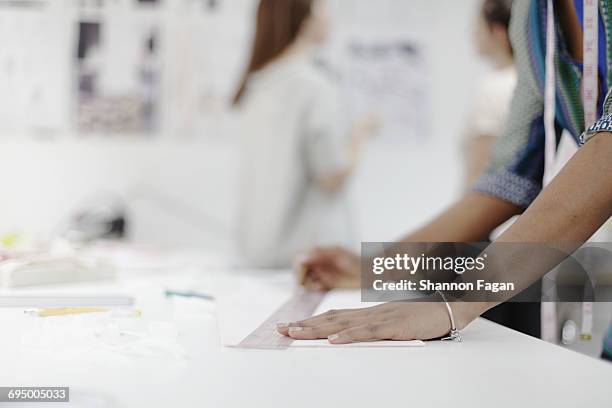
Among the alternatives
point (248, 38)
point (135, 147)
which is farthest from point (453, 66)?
point (135, 147)

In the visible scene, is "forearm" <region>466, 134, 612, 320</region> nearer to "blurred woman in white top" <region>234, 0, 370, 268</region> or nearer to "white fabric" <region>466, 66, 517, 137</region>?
"white fabric" <region>466, 66, 517, 137</region>

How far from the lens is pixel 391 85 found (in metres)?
3.80

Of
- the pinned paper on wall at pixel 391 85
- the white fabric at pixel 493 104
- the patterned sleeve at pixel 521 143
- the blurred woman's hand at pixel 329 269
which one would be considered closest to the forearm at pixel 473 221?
the patterned sleeve at pixel 521 143

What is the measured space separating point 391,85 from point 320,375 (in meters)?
3.28

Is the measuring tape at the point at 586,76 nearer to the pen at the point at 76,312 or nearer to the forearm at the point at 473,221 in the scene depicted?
the forearm at the point at 473,221

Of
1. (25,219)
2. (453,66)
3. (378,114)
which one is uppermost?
(453,66)

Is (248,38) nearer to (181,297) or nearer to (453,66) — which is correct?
(453,66)

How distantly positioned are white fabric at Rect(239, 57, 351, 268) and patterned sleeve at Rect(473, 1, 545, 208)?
1.39m

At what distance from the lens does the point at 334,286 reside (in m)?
1.20

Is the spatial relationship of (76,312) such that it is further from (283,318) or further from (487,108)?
(487,108)

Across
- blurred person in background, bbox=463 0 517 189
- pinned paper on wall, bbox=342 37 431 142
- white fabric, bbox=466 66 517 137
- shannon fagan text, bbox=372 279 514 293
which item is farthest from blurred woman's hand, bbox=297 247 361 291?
pinned paper on wall, bbox=342 37 431 142

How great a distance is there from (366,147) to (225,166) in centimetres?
71

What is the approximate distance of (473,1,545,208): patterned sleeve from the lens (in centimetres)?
111

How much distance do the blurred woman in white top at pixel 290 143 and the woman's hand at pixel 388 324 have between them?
169cm
